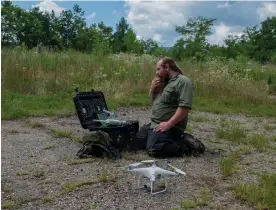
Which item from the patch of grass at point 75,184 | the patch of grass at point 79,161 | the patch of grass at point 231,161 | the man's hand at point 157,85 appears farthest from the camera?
the man's hand at point 157,85

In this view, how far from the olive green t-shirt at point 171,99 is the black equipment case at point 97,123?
338 mm

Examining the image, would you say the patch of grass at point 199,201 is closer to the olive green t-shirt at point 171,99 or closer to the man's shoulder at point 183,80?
the olive green t-shirt at point 171,99

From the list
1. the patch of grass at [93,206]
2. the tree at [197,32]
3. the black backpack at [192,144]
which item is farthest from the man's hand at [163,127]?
the tree at [197,32]

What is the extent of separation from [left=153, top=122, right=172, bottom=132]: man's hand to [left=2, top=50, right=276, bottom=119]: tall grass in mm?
3770

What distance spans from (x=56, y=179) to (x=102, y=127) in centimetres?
126

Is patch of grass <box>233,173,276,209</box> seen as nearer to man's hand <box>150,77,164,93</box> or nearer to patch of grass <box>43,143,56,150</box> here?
man's hand <box>150,77,164,93</box>

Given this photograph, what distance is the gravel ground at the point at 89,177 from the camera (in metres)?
3.95

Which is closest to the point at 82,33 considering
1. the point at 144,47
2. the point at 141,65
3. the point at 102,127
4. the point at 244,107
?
the point at 144,47

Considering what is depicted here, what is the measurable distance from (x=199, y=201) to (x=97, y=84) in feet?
25.5

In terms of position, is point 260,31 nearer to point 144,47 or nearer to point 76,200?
point 144,47

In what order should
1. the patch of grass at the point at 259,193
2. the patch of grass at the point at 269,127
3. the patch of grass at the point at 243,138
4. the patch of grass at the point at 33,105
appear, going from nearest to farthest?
the patch of grass at the point at 259,193 → the patch of grass at the point at 243,138 → the patch of grass at the point at 33,105 → the patch of grass at the point at 269,127

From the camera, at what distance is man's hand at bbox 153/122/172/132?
18.1 ft

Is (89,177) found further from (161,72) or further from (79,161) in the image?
(161,72)

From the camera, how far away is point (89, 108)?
5984mm
